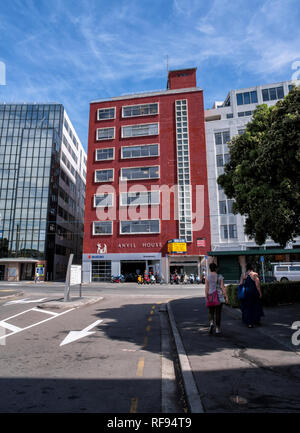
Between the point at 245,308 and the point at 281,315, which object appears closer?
the point at 245,308

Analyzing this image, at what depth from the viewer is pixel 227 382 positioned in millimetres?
3914

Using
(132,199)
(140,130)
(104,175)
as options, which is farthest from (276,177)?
(140,130)

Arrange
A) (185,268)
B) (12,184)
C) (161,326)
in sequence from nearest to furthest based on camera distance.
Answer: (161,326) → (185,268) → (12,184)

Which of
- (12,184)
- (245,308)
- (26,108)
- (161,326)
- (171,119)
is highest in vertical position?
(26,108)

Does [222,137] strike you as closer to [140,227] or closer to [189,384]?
[140,227]

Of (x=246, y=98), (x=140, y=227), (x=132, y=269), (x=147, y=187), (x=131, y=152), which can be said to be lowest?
(x=132, y=269)

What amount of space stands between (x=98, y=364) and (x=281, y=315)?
7.40m

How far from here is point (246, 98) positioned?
47.1 m

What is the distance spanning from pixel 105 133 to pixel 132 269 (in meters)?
21.9

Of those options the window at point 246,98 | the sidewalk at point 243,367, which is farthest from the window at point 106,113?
the sidewalk at point 243,367

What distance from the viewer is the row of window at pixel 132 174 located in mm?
41250

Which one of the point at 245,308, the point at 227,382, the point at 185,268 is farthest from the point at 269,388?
the point at 185,268

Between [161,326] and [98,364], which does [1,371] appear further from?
[161,326]

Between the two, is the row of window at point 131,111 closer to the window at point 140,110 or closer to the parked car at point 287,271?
the window at point 140,110
